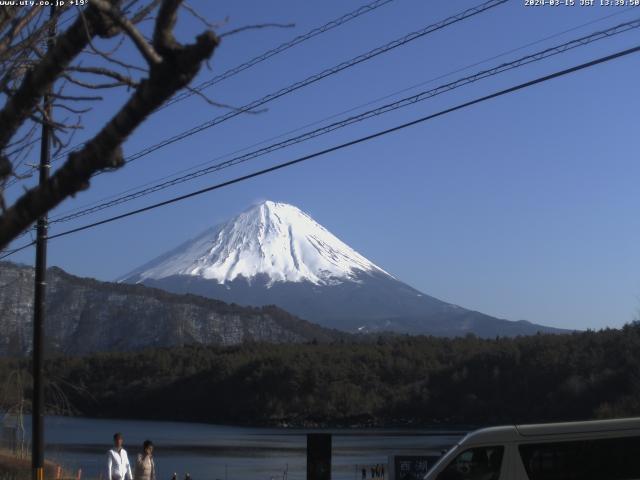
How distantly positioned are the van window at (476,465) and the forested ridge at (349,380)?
181 ft

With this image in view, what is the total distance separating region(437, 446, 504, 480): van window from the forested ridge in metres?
55.3

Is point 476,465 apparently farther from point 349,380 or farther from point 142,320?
point 142,320

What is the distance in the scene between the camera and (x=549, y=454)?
36.9 ft

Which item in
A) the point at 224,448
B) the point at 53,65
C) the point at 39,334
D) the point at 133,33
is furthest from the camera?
the point at 224,448

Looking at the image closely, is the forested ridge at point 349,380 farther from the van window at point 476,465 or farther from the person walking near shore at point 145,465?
the van window at point 476,465

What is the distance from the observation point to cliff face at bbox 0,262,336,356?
524 ft

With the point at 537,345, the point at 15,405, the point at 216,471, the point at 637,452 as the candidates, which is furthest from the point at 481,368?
the point at 637,452

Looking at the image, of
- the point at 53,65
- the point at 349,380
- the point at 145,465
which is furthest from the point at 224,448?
the point at 53,65

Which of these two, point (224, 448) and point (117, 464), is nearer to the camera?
point (117, 464)

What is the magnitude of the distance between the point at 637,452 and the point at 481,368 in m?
75.4

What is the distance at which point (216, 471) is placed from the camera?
143 ft

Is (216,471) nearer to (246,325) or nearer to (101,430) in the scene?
(101,430)

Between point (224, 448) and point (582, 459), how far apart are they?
51.9 m

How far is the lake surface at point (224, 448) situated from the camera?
4125cm
